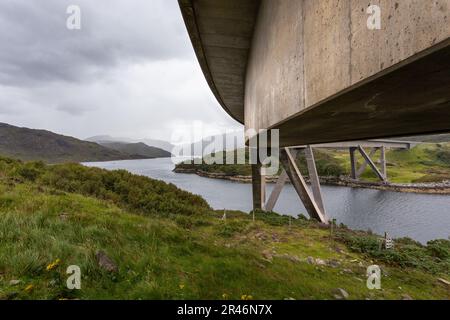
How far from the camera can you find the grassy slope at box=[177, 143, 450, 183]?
51375 mm

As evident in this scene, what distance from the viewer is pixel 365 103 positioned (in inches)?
96.1

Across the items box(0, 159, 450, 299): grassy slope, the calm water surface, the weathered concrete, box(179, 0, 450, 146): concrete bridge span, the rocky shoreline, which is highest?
the weathered concrete

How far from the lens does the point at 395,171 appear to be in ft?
189

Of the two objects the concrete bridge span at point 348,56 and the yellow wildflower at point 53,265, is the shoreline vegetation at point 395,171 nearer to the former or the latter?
the concrete bridge span at point 348,56

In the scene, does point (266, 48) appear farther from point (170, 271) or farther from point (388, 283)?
point (388, 283)

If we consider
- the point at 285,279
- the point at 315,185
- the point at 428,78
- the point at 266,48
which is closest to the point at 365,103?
the point at 428,78

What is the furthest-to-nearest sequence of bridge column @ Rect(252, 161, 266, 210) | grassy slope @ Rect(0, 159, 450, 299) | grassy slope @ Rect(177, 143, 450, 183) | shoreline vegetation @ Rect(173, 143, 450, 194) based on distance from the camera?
grassy slope @ Rect(177, 143, 450, 183), shoreline vegetation @ Rect(173, 143, 450, 194), bridge column @ Rect(252, 161, 266, 210), grassy slope @ Rect(0, 159, 450, 299)

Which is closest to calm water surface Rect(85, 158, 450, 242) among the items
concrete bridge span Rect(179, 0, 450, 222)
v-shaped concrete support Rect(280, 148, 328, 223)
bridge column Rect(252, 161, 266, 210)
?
bridge column Rect(252, 161, 266, 210)

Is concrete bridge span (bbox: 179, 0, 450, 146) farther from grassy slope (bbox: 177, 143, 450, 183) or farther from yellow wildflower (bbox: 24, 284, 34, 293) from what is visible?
grassy slope (bbox: 177, 143, 450, 183)

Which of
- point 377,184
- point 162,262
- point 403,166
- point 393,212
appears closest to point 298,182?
point 162,262

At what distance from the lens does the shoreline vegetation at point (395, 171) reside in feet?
137

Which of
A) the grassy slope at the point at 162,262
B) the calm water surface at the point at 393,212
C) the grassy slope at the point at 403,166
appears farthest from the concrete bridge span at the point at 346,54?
the grassy slope at the point at 403,166

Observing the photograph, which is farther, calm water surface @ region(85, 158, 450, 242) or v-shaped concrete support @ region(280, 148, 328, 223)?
calm water surface @ region(85, 158, 450, 242)
